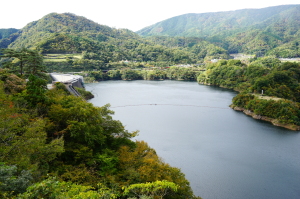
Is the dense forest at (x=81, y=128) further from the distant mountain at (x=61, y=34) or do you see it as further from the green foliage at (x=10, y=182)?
the distant mountain at (x=61, y=34)

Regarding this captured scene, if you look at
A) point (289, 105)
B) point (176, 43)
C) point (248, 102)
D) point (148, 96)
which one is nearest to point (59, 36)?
point (148, 96)

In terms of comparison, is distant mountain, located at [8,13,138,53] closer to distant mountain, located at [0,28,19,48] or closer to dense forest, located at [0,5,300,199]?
dense forest, located at [0,5,300,199]

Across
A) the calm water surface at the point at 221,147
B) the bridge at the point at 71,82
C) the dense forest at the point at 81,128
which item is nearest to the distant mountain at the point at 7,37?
the dense forest at the point at 81,128


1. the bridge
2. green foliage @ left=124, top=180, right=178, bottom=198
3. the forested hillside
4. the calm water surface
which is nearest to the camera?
green foliage @ left=124, top=180, right=178, bottom=198

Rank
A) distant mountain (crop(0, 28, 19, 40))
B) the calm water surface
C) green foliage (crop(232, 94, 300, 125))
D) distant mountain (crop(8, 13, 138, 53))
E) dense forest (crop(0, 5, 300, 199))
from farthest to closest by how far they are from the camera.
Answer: distant mountain (crop(0, 28, 19, 40)), distant mountain (crop(8, 13, 138, 53)), green foliage (crop(232, 94, 300, 125)), the calm water surface, dense forest (crop(0, 5, 300, 199))

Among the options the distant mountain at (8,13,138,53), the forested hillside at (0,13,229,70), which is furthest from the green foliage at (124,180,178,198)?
the distant mountain at (8,13,138,53)

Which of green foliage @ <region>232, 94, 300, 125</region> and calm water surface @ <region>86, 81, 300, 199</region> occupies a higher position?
green foliage @ <region>232, 94, 300, 125</region>

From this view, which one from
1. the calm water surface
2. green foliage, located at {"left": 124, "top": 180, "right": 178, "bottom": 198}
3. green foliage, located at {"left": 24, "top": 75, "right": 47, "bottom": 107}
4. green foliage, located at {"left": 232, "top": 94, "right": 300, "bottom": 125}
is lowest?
the calm water surface

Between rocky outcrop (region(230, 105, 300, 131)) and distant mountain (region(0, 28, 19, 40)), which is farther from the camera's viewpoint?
distant mountain (region(0, 28, 19, 40))

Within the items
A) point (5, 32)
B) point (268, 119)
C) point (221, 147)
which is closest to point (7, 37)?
point (5, 32)

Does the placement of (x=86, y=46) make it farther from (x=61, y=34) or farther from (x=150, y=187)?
(x=150, y=187)
